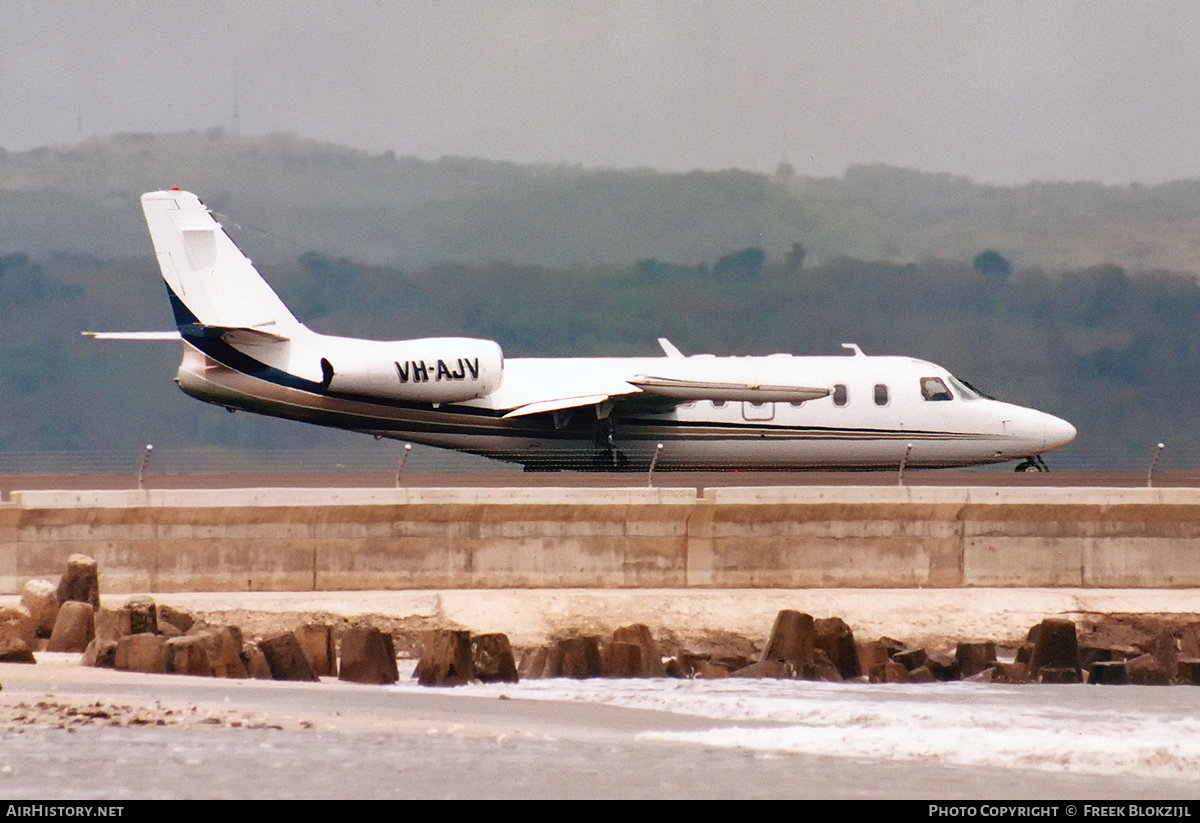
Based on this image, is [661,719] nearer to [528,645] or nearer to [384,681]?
[384,681]

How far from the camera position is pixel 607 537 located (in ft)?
95.8

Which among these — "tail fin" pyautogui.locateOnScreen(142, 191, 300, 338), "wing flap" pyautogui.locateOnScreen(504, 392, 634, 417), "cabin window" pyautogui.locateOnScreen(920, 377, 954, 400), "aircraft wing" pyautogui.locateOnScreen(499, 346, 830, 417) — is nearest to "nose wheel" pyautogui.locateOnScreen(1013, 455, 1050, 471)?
"cabin window" pyautogui.locateOnScreen(920, 377, 954, 400)

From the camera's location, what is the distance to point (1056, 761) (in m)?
19.2

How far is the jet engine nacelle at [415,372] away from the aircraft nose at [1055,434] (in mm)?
11132

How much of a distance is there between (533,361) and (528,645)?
43.0 feet

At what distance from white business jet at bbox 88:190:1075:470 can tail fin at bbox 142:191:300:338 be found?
20mm

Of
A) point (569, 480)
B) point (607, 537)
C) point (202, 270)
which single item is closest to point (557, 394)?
point (569, 480)

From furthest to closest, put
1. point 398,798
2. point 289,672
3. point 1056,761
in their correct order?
point 289,672, point 1056,761, point 398,798

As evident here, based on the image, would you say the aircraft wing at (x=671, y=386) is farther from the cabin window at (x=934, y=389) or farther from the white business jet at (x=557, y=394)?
the cabin window at (x=934, y=389)

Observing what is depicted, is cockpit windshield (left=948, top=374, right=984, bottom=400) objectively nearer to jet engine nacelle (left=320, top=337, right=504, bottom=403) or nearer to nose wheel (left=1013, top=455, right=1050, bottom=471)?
nose wheel (left=1013, top=455, right=1050, bottom=471)

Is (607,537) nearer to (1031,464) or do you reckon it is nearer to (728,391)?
(728,391)

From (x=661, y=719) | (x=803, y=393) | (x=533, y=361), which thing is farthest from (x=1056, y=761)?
(x=533, y=361)

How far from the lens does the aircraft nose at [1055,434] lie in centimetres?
4028

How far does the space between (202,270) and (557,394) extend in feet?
24.2
